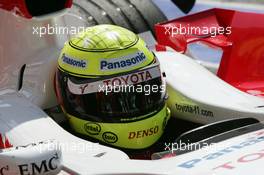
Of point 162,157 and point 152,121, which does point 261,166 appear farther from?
point 152,121

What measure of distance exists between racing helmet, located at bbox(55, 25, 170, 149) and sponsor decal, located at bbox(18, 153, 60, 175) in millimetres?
283

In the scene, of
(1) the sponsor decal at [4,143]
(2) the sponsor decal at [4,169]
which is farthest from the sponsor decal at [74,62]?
(2) the sponsor decal at [4,169]

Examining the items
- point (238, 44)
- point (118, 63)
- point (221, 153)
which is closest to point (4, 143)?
point (118, 63)

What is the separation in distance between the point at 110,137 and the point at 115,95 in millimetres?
129

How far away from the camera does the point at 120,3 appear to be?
3000 mm

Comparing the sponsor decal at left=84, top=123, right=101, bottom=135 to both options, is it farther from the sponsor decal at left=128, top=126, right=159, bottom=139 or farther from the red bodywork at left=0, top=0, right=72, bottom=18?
the red bodywork at left=0, top=0, right=72, bottom=18

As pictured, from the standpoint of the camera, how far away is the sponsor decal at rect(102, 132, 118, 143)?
1722mm

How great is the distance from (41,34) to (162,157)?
2.04 feet

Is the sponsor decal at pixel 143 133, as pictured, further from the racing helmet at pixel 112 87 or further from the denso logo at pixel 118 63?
the denso logo at pixel 118 63

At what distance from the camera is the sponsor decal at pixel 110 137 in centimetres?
172

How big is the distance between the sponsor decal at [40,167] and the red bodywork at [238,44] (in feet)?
3.45

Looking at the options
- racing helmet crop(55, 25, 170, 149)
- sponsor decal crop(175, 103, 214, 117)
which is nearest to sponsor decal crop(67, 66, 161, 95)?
racing helmet crop(55, 25, 170, 149)

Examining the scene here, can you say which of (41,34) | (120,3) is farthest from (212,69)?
(41,34)

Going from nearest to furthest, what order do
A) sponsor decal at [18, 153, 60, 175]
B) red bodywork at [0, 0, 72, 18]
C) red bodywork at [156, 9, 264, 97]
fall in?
sponsor decal at [18, 153, 60, 175] → red bodywork at [0, 0, 72, 18] → red bodywork at [156, 9, 264, 97]
